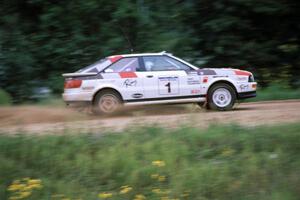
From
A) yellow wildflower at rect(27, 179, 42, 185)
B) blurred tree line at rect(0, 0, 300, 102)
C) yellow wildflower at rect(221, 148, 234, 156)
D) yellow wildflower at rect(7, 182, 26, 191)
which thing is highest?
blurred tree line at rect(0, 0, 300, 102)

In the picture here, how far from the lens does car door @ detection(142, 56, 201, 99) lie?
13.8 meters

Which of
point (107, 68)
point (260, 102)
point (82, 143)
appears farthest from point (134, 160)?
point (260, 102)

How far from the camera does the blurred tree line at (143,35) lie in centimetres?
2078

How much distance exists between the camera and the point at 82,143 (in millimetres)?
8812

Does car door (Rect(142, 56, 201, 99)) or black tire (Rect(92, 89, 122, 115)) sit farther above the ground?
car door (Rect(142, 56, 201, 99))

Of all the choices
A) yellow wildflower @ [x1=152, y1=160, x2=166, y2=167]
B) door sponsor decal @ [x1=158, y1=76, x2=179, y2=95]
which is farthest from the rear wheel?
yellow wildflower @ [x1=152, y1=160, x2=166, y2=167]

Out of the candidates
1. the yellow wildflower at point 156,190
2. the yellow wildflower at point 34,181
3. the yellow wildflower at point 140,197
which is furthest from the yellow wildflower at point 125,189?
the yellow wildflower at point 34,181

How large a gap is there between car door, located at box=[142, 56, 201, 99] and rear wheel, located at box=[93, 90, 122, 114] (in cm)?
73

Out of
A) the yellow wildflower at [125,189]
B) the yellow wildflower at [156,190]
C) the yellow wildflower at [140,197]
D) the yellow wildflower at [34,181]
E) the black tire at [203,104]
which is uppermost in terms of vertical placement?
the black tire at [203,104]

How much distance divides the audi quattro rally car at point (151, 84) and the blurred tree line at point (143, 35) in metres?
5.90

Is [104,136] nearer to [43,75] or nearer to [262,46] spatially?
[43,75]

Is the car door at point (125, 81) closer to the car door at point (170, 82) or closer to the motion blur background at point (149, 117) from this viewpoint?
the car door at point (170, 82)

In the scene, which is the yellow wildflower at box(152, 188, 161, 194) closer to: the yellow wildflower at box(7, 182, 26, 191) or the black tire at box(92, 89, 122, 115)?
the yellow wildflower at box(7, 182, 26, 191)

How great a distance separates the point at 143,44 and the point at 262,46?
519cm
